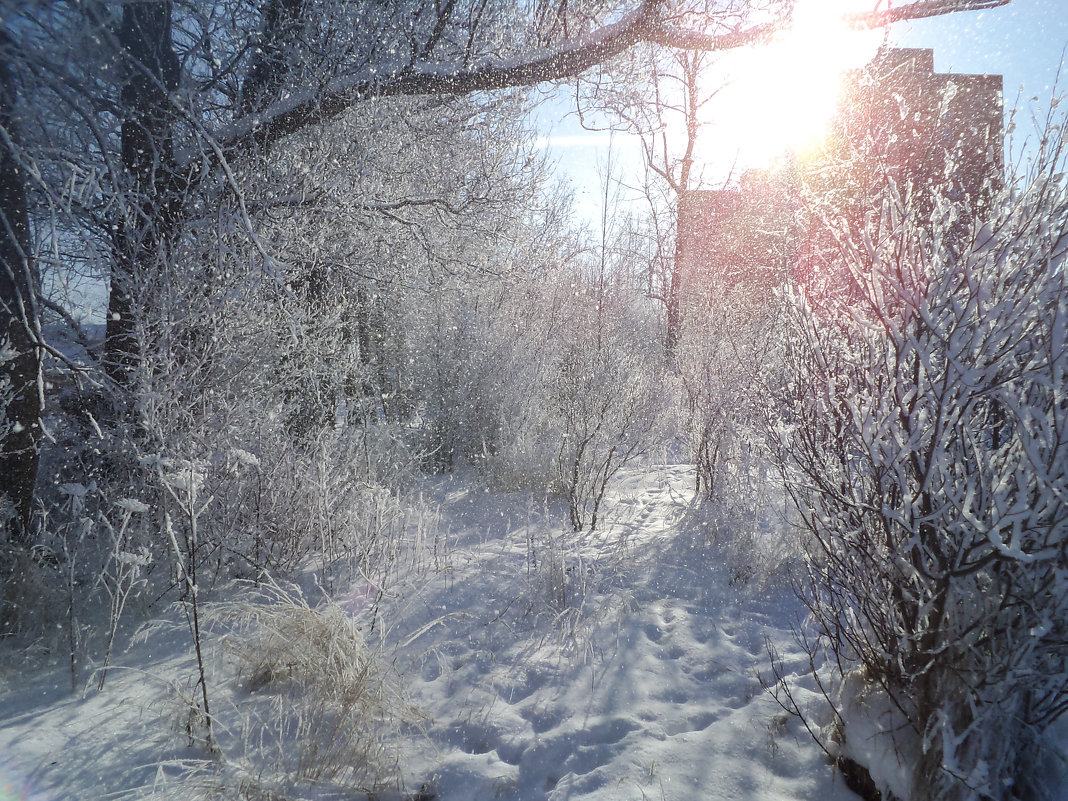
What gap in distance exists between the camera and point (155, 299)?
3.10m

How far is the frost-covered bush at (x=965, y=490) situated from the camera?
4.87 ft

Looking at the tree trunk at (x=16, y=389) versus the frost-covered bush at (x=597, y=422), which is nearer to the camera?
the tree trunk at (x=16, y=389)

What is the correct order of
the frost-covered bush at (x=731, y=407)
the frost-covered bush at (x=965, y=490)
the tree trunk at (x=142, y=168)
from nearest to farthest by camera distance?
the frost-covered bush at (x=965, y=490) < the tree trunk at (x=142, y=168) < the frost-covered bush at (x=731, y=407)

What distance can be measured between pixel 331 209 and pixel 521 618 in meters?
3.15

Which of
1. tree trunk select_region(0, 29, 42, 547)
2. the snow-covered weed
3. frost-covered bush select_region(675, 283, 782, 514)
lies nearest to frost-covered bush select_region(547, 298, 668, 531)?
frost-covered bush select_region(675, 283, 782, 514)

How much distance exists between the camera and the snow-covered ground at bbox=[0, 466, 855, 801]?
2010mm

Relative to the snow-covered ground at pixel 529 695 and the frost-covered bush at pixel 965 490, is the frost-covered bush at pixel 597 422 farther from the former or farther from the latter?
the frost-covered bush at pixel 965 490

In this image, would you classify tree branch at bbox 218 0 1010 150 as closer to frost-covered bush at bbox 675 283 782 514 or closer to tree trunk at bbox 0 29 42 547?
tree trunk at bbox 0 29 42 547

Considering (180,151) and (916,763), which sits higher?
(180,151)

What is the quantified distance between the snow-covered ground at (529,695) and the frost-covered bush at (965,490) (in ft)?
1.79

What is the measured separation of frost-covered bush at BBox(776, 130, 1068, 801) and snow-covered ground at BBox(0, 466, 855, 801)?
545 mm

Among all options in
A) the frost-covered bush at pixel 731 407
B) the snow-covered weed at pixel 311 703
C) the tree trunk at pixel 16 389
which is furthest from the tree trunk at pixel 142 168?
the frost-covered bush at pixel 731 407


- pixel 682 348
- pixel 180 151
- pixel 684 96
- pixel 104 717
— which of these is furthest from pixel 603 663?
pixel 684 96

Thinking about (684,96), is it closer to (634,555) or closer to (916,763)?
(634,555)
